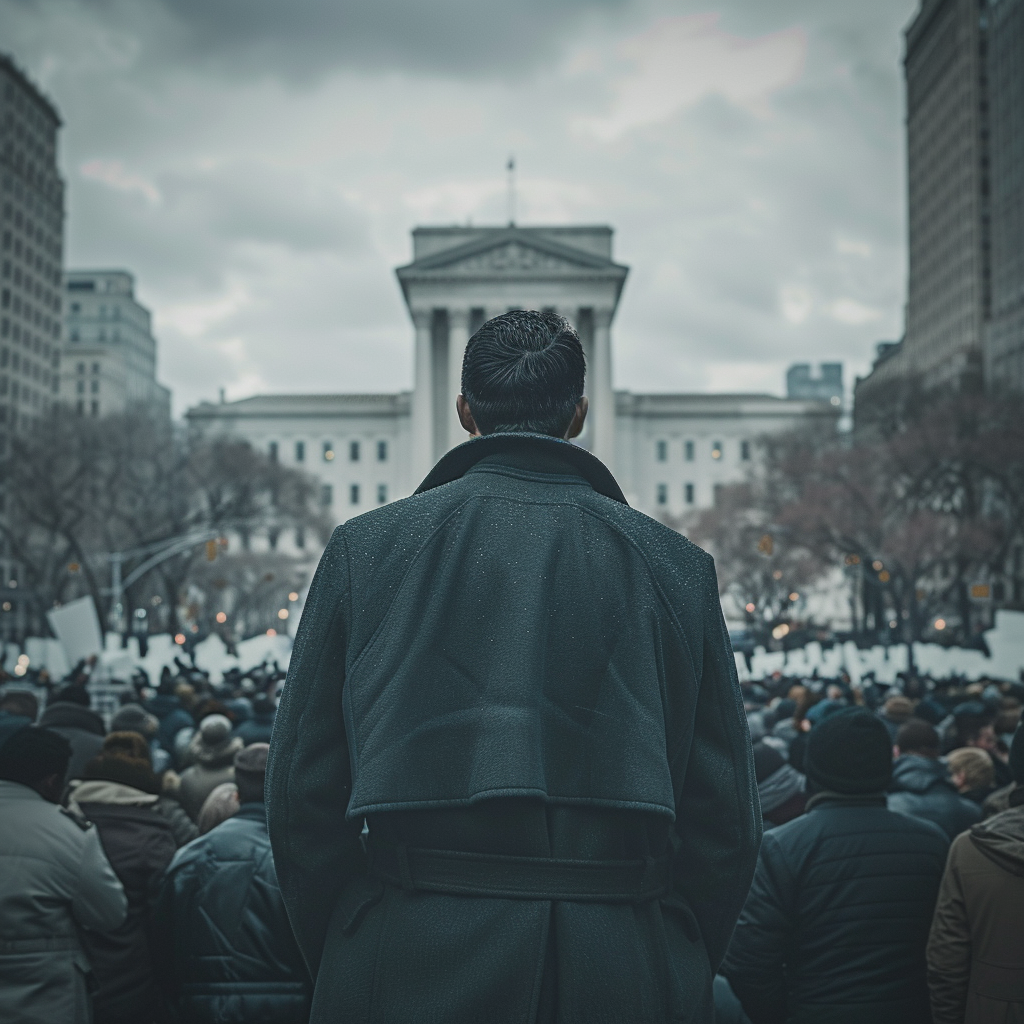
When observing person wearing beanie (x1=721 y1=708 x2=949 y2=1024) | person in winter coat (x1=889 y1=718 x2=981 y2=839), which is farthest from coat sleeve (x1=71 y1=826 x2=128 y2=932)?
person in winter coat (x1=889 y1=718 x2=981 y2=839)

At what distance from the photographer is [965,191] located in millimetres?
103125

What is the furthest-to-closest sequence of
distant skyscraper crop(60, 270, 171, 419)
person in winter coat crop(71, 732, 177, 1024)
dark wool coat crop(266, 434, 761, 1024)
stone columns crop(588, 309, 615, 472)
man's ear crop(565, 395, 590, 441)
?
distant skyscraper crop(60, 270, 171, 419) < stone columns crop(588, 309, 615, 472) < person in winter coat crop(71, 732, 177, 1024) < man's ear crop(565, 395, 590, 441) < dark wool coat crop(266, 434, 761, 1024)

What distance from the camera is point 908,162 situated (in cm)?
12444

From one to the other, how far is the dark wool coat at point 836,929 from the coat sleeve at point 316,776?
2452 millimetres

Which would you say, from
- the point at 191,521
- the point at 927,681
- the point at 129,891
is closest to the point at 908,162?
the point at 191,521

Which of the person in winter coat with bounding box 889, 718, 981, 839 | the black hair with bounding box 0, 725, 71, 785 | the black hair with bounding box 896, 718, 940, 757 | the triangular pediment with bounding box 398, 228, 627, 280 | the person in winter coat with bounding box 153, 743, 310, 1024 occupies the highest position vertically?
the triangular pediment with bounding box 398, 228, 627, 280

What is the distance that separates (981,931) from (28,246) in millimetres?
121282

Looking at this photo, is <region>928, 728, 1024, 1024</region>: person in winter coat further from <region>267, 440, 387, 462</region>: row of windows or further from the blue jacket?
<region>267, 440, 387, 462</region>: row of windows

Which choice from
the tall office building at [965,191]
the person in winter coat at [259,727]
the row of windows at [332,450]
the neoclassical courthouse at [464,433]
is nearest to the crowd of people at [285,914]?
the person in winter coat at [259,727]

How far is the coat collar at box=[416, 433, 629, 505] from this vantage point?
267 cm

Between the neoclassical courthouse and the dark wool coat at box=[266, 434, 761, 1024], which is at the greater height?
the neoclassical courthouse

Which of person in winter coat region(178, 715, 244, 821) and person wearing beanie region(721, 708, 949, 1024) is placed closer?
person wearing beanie region(721, 708, 949, 1024)

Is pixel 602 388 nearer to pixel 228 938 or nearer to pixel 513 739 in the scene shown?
pixel 228 938

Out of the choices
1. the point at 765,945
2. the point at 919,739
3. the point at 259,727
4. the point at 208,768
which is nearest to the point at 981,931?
the point at 765,945
